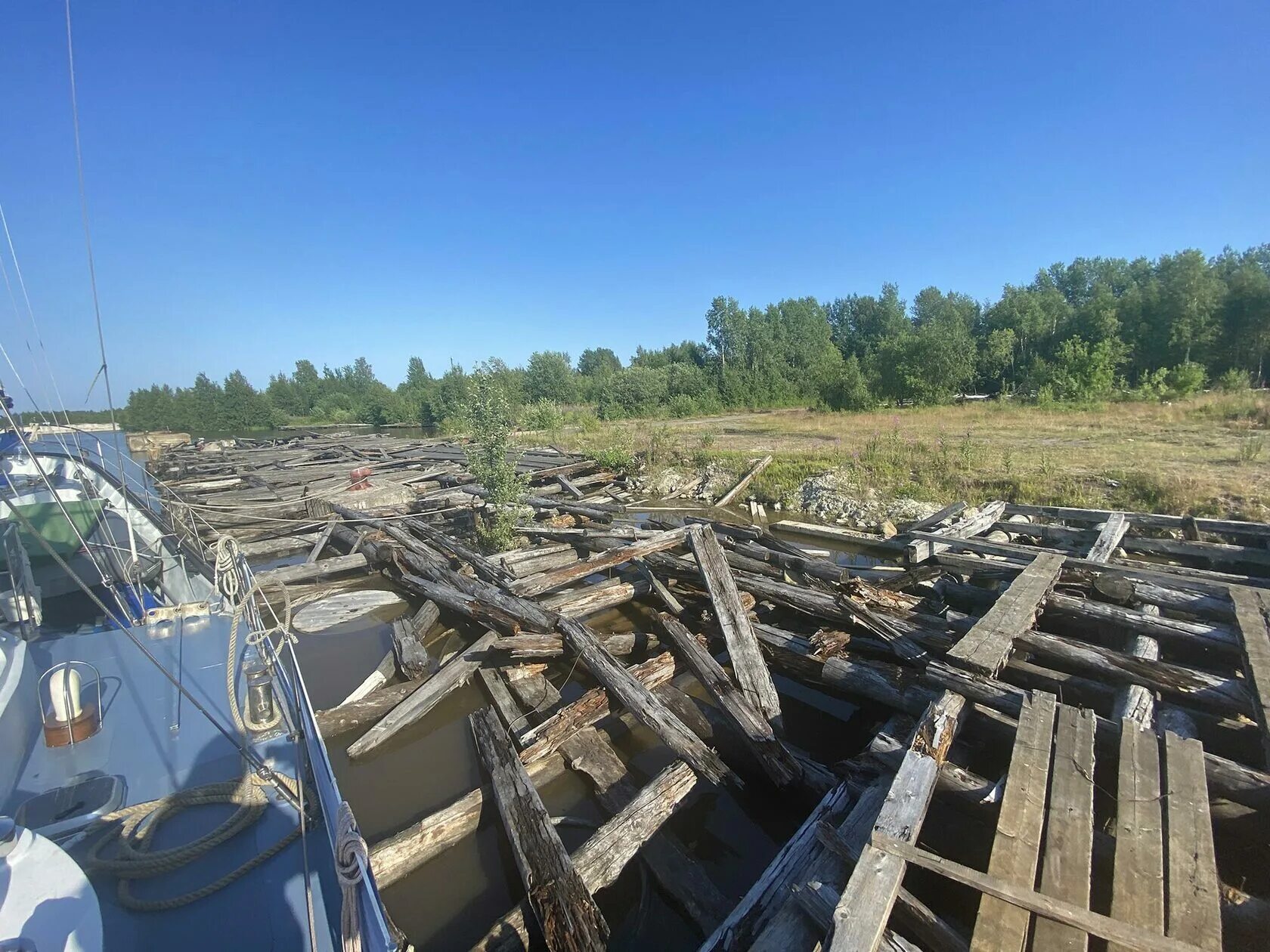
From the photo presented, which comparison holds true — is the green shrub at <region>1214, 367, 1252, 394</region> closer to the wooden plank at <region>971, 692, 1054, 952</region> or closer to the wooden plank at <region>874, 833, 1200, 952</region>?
the wooden plank at <region>971, 692, 1054, 952</region>

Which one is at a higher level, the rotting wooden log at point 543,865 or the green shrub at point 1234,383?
the rotting wooden log at point 543,865

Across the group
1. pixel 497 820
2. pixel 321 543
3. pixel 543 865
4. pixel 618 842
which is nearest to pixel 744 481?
pixel 321 543

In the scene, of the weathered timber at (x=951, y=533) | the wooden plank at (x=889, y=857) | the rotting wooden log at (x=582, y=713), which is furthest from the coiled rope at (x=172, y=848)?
the weathered timber at (x=951, y=533)

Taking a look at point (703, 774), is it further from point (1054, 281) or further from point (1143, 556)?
point (1054, 281)

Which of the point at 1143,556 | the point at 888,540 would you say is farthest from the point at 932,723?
the point at 1143,556

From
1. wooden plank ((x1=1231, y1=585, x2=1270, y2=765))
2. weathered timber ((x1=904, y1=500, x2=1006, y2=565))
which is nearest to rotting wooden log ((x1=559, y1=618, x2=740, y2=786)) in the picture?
wooden plank ((x1=1231, y1=585, x2=1270, y2=765))

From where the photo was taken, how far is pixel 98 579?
730cm

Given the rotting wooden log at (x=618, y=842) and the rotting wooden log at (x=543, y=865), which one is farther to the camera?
the rotting wooden log at (x=618, y=842)

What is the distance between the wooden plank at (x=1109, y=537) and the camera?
24.8ft

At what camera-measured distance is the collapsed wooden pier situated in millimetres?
2797

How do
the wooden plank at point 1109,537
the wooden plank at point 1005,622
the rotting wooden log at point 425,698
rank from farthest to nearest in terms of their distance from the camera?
the wooden plank at point 1109,537
the rotting wooden log at point 425,698
the wooden plank at point 1005,622

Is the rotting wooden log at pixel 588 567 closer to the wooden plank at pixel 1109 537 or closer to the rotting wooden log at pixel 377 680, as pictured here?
the rotting wooden log at pixel 377 680

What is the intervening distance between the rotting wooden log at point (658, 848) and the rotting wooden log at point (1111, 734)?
103 inches

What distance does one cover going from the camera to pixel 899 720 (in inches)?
203
